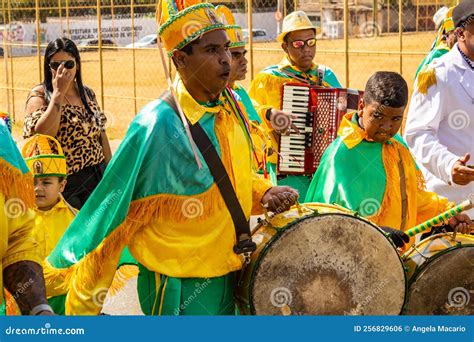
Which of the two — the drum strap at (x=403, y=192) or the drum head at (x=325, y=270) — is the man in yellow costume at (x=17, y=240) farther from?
the drum strap at (x=403, y=192)

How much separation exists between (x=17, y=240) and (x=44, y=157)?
2639 millimetres

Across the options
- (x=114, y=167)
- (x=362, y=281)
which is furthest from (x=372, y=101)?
(x=114, y=167)

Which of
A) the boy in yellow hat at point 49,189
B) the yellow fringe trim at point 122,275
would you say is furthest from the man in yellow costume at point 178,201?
the boy in yellow hat at point 49,189

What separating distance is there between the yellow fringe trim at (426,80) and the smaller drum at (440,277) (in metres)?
1.12

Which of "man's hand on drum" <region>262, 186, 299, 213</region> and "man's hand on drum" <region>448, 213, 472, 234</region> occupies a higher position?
"man's hand on drum" <region>262, 186, 299, 213</region>

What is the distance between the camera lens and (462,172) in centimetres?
518

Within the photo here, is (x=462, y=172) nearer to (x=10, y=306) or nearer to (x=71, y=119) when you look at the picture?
(x=10, y=306)

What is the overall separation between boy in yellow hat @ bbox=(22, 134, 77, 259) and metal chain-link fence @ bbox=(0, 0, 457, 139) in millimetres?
13574

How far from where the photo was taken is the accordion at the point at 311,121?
26.8 feet

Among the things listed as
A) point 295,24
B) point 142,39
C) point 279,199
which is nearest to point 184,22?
point 279,199

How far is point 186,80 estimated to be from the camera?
4.28 m

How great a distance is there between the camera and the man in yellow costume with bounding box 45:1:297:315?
13.5ft

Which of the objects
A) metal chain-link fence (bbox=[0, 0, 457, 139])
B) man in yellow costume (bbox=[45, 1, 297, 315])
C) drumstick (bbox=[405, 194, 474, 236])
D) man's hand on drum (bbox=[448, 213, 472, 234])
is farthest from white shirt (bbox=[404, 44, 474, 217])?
metal chain-link fence (bbox=[0, 0, 457, 139])

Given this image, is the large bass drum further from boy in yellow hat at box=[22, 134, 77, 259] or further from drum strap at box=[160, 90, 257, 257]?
boy in yellow hat at box=[22, 134, 77, 259]
